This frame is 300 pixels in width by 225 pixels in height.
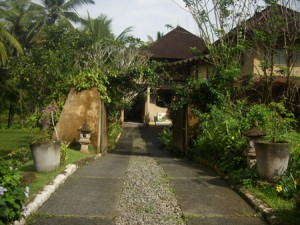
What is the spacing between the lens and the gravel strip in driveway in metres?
4.87

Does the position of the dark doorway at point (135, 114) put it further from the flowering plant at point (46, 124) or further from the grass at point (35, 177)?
the grass at point (35, 177)

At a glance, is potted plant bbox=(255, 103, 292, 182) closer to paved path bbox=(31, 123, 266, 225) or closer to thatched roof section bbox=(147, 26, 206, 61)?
paved path bbox=(31, 123, 266, 225)

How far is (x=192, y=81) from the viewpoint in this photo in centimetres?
1184

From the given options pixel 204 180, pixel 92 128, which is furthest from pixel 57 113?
pixel 204 180

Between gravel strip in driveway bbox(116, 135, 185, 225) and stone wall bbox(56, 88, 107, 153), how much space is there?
13.1 feet

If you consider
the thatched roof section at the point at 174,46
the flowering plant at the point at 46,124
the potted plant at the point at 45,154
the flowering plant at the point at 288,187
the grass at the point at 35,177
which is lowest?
the grass at the point at 35,177

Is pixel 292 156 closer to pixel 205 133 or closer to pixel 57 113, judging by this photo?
pixel 205 133

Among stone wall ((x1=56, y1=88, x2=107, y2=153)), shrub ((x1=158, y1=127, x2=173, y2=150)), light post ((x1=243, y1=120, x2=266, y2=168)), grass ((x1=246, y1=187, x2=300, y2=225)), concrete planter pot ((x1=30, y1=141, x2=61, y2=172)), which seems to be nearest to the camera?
grass ((x1=246, y1=187, x2=300, y2=225))

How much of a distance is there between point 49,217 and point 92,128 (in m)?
7.15

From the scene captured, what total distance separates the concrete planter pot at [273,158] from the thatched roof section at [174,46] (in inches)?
833

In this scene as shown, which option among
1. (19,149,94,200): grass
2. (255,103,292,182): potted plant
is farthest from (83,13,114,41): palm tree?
(255,103,292,182): potted plant

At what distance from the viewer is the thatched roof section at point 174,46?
28.3 m

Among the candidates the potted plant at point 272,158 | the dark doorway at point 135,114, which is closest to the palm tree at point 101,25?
the dark doorway at point 135,114

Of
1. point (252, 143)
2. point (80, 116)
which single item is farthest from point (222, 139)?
point (80, 116)
